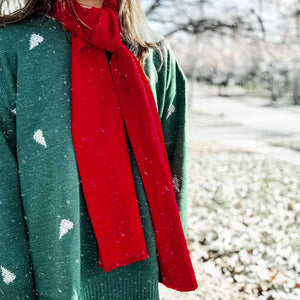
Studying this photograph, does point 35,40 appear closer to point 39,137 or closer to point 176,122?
point 39,137

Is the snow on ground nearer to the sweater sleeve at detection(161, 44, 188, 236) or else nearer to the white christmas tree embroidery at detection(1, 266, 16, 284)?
the sweater sleeve at detection(161, 44, 188, 236)

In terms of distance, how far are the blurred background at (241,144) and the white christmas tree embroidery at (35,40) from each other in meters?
1.60

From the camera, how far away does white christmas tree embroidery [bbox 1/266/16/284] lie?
144 centimetres

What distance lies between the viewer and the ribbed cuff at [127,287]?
1.62m

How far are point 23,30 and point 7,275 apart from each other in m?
0.86

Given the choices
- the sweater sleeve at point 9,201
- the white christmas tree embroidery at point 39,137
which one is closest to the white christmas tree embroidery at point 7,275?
the sweater sleeve at point 9,201

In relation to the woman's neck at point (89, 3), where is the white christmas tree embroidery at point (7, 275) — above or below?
below

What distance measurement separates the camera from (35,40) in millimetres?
1472

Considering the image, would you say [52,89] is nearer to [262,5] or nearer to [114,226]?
[114,226]

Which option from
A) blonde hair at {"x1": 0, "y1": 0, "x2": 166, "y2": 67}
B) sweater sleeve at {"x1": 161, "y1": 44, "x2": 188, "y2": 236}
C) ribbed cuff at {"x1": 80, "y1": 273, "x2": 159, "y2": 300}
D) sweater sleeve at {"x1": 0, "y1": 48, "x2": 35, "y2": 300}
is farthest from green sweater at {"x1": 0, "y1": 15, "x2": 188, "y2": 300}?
sweater sleeve at {"x1": 161, "y1": 44, "x2": 188, "y2": 236}

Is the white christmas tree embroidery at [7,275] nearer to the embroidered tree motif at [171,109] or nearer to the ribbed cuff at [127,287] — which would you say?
the ribbed cuff at [127,287]

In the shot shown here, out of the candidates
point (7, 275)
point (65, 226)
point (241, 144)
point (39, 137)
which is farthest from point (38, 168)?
point (241, 144)

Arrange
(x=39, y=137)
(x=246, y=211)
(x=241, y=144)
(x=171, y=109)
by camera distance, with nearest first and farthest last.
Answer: (x=39, y=137) → (x=171, y=109) → (x=246, y=211) → (x=241, y=144)

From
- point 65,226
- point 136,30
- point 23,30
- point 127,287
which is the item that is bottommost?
point 127,287
